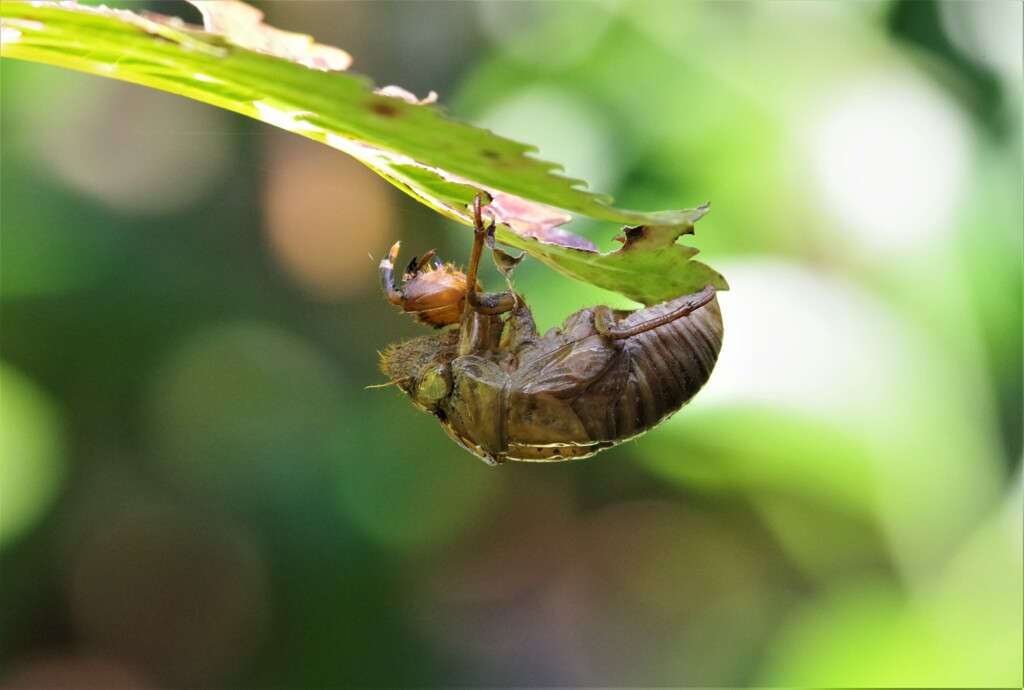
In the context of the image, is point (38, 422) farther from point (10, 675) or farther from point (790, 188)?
point (790, 188)

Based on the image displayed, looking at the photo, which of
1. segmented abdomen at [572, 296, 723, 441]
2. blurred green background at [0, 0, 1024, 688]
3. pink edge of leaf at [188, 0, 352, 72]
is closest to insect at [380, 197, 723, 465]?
segmented abdomen at [572, 296, 723, 441]

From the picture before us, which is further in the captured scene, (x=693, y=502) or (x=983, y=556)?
(x=693, y=502)

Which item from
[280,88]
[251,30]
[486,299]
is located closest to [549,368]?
[486,299]

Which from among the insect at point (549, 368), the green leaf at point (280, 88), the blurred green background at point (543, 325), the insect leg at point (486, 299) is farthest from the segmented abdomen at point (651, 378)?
the blurred green background at point (543, 325)

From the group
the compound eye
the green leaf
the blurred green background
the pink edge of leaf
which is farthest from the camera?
the blurred green background

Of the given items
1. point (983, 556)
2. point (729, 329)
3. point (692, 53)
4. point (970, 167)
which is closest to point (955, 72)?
point (970, 167)

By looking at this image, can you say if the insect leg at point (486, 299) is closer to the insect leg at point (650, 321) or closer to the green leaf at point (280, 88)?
the insect leg at point (650, 321)

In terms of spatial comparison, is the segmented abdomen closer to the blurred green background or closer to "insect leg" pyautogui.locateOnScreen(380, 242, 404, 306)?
"insect leg" pyautogui.locateOnScreen(380, 242, 404, 306)
